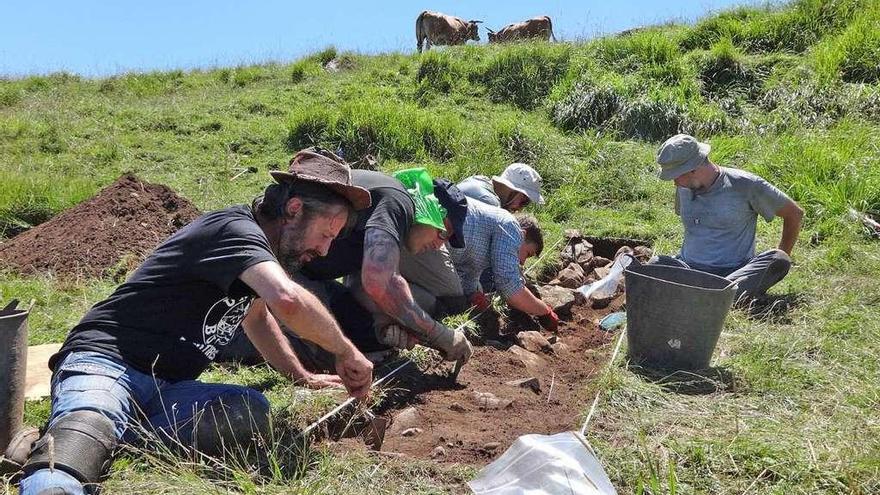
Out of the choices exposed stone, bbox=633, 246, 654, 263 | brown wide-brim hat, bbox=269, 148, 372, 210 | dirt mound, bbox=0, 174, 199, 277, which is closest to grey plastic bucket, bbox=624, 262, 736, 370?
brown wide-brim hat, bbox=269, 148, 372, 210

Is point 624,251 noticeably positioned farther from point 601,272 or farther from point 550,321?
point 550,321

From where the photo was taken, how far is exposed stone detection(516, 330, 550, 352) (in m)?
5.36

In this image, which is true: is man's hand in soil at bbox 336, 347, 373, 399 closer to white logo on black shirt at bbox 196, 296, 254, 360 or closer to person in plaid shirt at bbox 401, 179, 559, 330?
white logo on black shirt at bbox 196, 296, 254, 360

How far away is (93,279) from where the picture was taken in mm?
6703

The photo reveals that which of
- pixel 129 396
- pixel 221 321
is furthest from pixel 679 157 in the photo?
pixel 129 396

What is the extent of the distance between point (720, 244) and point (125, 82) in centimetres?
1247

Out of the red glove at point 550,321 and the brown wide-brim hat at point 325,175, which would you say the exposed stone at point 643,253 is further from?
the brown wide-brim hat at point 325,175

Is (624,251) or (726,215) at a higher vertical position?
(726,215)

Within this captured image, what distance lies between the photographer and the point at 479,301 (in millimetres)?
5781

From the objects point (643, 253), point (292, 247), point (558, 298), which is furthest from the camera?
point (643, 253)

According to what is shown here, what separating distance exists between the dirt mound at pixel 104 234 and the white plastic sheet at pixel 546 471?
4.80 metres

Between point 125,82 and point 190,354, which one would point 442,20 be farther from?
point 190,354

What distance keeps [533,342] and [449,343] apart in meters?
1.13

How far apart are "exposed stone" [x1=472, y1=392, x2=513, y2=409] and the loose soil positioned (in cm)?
1
